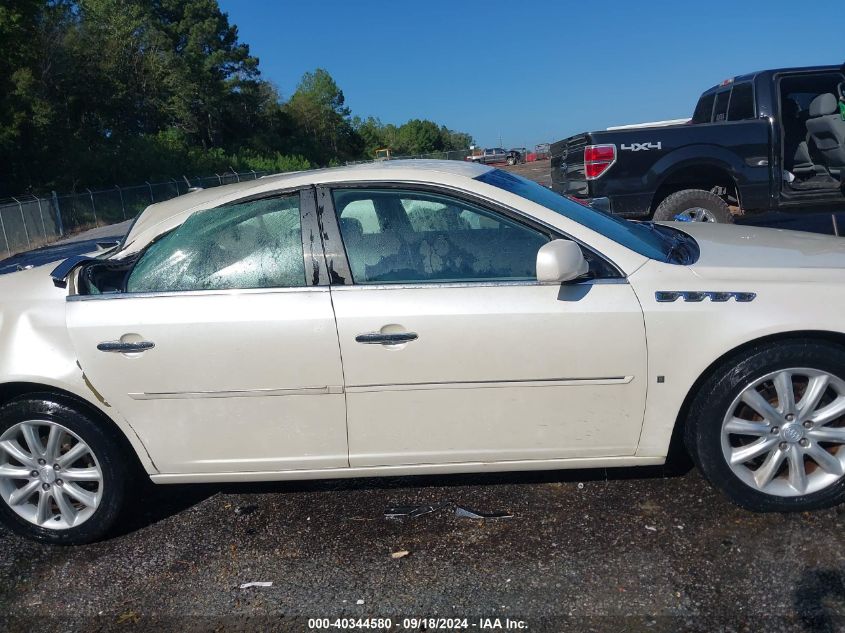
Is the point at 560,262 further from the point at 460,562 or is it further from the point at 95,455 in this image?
the point at 95,455

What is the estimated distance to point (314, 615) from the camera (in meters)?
2.88

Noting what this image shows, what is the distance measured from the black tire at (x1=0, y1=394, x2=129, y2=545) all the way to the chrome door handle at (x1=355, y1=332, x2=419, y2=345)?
1279 mm

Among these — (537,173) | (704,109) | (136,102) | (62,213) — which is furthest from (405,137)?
(704,109)

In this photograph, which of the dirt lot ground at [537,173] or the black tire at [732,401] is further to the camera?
the dirt lot ground at [537,173]

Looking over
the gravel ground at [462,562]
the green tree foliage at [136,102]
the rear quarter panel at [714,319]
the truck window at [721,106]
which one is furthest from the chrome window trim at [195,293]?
the green tree foliage at [136,102]

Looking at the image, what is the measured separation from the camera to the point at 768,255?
345 centimetres

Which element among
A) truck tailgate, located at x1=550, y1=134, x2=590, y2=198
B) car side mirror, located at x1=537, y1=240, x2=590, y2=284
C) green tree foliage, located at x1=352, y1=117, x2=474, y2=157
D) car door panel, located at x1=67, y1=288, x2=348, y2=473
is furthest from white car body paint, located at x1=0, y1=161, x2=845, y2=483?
green tree foliage, located at x1=352, y1=117, x2=474, y2=157

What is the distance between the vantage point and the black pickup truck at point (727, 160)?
→ 313 inches

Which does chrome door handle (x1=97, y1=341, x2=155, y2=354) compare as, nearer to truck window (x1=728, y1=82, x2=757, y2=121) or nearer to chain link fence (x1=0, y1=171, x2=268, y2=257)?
truck window (x1=728, y1=82, x2=757, y2=121)

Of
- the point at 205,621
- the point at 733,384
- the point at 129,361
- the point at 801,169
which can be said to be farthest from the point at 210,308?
the point at 801,169

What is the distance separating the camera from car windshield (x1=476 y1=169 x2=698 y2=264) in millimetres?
3430

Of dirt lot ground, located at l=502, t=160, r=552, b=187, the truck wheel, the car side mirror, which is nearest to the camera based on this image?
the car side mirror

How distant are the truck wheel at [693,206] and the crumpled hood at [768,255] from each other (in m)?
4.08

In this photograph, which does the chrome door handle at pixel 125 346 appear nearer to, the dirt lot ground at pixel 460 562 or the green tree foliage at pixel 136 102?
the dirt lot ground at pixel 460 562
